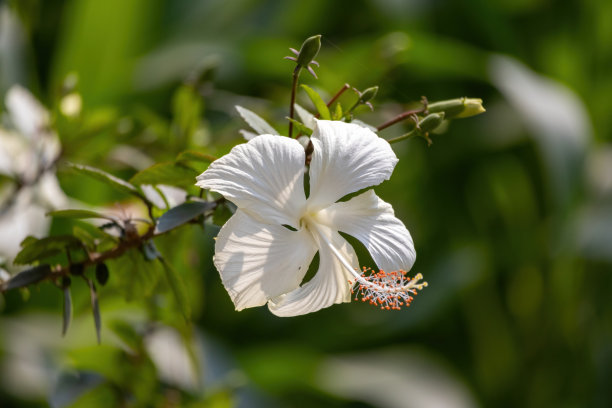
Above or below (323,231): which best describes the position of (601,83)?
below

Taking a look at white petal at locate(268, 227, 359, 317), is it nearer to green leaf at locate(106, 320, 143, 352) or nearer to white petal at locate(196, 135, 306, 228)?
white petal at locate(196, 135, 306, 228)

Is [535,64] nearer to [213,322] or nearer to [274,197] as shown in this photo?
[213,322]

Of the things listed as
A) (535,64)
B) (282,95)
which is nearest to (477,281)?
(535,64)

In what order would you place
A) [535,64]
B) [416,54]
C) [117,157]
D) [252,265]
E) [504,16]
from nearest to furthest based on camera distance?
[252,265]
[117,157]
[416,54]
[504,16]
[535,64]

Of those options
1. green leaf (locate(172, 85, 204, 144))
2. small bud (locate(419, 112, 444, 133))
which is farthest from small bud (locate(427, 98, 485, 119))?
A: green leaf (locate(172, 85, 204, 144))

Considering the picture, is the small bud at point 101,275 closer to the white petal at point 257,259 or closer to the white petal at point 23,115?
the white petal at point 257,259

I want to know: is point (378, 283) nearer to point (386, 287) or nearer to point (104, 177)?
point (386, 287)
